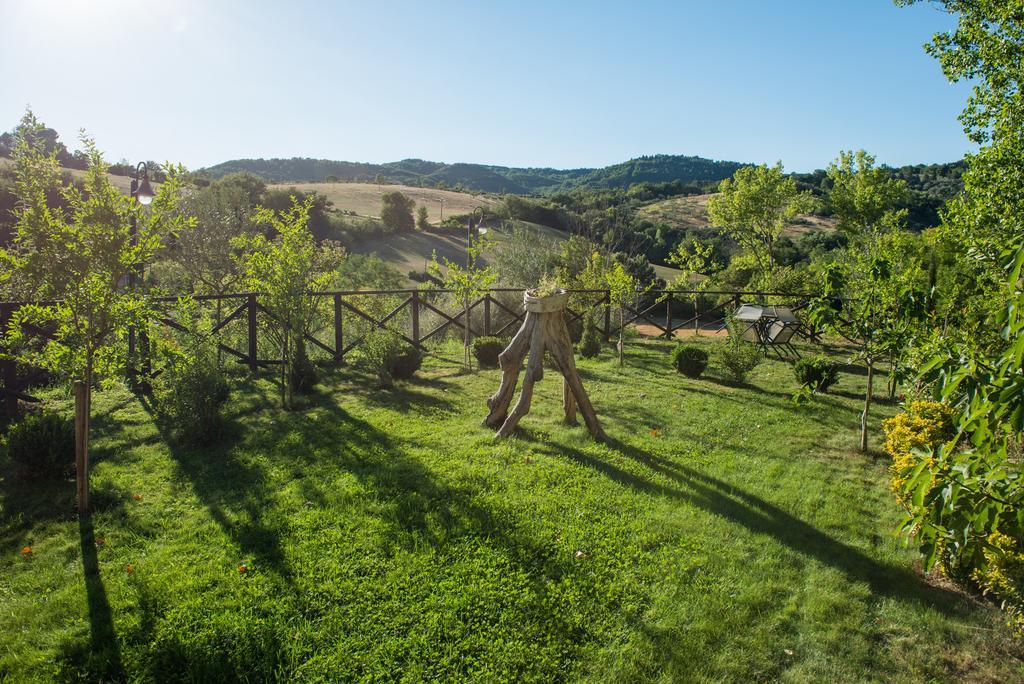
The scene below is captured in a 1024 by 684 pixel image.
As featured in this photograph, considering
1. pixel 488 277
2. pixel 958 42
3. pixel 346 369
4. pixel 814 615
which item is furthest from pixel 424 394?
pixel 958 42

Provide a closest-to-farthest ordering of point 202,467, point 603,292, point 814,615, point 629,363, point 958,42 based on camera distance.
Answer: point 814,615 < point 202,467 < point 958,42 < point 629,363 < point 603,292

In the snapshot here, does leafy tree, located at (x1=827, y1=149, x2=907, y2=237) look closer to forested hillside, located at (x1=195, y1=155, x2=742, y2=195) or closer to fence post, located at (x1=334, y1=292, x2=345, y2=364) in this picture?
fence post, located at (x1=334, y1=292, x2=345, y2=364)

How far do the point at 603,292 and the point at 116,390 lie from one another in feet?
36.3

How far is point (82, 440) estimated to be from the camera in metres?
4.87

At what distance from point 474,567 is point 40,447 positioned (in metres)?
4.62

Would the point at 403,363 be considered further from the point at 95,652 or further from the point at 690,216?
the point at 690,216

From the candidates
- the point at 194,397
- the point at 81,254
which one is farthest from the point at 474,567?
the point at 194,397

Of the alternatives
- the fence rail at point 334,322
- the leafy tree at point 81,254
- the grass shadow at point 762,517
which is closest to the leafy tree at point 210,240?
the fence rail at point 334,322

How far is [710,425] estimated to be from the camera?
A: 8.23 m

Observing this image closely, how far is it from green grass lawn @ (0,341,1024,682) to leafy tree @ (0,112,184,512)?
4.65 ft

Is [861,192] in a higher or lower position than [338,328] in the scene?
higher

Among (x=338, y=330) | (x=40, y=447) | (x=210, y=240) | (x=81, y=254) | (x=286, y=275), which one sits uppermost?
(x=210, y=240)

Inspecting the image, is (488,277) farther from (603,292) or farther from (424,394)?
(603,292)

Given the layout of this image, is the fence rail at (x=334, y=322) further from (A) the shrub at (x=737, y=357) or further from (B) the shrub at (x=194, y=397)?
(A) the shrub at (x=737, y=357)
